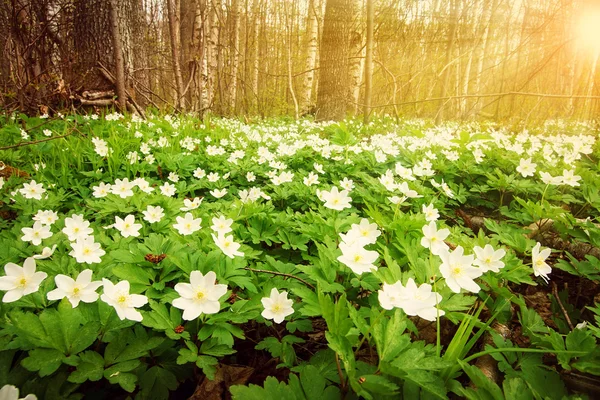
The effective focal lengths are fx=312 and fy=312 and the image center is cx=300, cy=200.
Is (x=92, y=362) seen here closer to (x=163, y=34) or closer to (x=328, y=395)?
(x=328, y=395)

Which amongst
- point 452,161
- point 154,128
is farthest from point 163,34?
point 452,161

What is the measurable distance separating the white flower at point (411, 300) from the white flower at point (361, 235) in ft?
0.94

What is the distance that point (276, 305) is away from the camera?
1.18 meters

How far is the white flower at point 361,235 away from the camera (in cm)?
131

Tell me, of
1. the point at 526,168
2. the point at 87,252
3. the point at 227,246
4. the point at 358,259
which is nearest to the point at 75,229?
the point at 87,252

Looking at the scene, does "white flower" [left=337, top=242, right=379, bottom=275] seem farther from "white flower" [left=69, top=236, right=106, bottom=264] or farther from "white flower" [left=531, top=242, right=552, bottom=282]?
"white flower" [left=69, top=236, right=106, bottom=264]

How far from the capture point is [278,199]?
2.70 m

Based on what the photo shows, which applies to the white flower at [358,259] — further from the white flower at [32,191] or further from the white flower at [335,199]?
the white flower at [32,191]

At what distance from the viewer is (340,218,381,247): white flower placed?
1.31 metres

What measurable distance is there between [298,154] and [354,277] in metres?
2.63

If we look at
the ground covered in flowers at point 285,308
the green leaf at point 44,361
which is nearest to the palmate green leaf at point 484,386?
the ground covered in flowers at point 285,308

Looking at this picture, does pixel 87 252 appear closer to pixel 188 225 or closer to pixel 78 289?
pixel 78 289

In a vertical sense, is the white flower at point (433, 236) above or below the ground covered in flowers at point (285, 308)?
above

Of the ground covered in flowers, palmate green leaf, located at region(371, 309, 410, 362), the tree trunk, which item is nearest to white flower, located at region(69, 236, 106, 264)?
the ground covered in flowers
